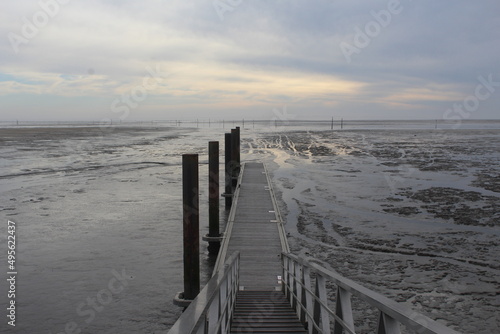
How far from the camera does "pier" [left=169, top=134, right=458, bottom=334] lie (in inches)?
89.0

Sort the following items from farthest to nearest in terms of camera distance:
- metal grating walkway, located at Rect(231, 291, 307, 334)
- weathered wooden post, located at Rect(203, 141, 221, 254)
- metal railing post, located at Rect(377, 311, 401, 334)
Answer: weathered wooden post, located at Rect(203, 141, 221, 254) → metal grating walkway, located at Rect(231, 291, 307, 334) → metal railing post, located at Rect(377, 311, 401, 334)

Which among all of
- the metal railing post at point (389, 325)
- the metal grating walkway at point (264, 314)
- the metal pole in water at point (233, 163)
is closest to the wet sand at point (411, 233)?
the metal grating walkway at point (264, 314)

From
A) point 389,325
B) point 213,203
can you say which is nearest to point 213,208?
point 213,203

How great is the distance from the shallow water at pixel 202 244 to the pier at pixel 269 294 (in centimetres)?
132

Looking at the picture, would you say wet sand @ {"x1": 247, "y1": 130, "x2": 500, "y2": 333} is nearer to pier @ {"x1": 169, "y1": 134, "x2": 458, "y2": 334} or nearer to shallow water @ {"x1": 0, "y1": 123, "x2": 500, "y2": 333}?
shallow water @ {"x1": 0, "y1": 123, "x2": 500, "y2": 333}

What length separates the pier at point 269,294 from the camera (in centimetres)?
226

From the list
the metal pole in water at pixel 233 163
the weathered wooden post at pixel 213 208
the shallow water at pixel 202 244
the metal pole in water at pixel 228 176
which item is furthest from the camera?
the metal pole in water at pixel 233 163

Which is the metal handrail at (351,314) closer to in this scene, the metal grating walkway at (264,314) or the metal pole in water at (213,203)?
the metal grating walkway at (264,314)

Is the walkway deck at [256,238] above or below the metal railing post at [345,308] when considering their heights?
below

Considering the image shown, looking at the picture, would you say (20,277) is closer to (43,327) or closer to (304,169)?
(43,327)

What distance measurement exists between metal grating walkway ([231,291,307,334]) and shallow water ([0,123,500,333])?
2.01m

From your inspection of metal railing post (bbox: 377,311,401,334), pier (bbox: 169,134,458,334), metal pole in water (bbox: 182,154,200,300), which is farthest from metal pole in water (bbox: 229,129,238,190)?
metal railing post (bbox: 377,311,401,334)

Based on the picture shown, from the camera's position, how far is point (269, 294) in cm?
778

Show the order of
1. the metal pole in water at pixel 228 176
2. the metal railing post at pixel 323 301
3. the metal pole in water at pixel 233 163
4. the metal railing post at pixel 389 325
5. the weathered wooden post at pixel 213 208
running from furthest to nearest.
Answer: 1. the metal pole in water at pixel 233 163
2. the metal pole in water at pixel 228 176
3. the weathered wooden post at pixel 213 208
4. the metal railing post at pixel 323 301
5. the metal railing post at pixel 389 325
